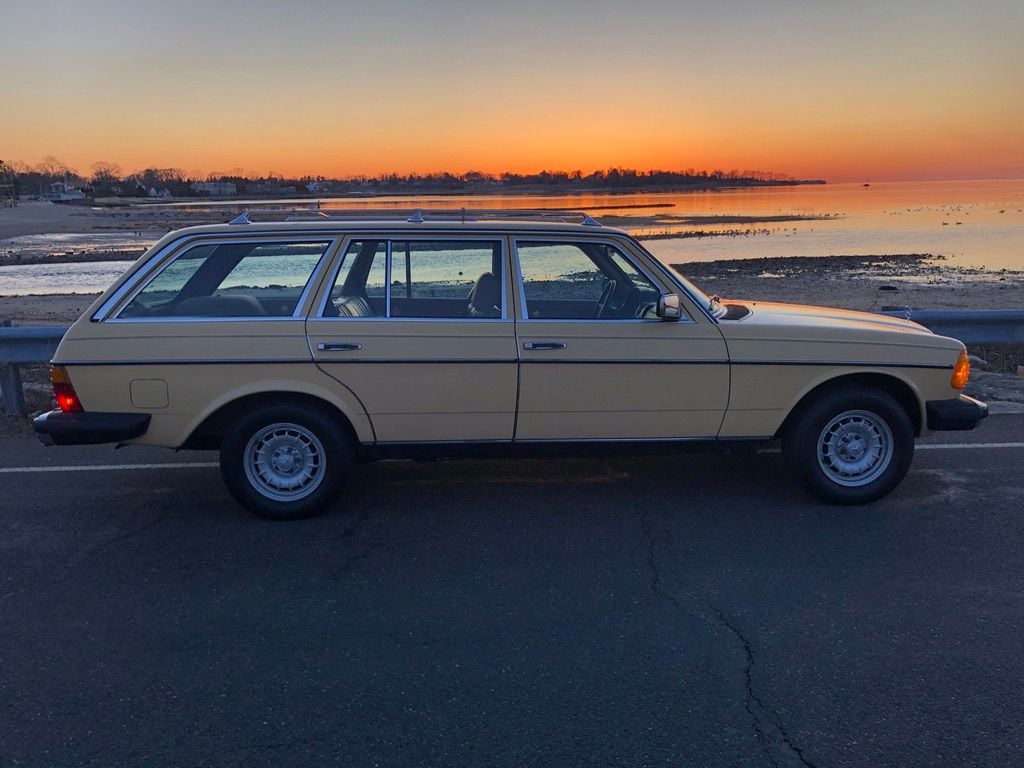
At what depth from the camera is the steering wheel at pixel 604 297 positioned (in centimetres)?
547

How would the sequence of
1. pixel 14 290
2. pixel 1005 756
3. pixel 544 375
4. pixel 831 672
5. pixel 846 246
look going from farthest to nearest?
1. pixel 846 246
2. pixel 14 290
3. pixel 544 375
4. pixel 831 672
5. pixel 1005 756

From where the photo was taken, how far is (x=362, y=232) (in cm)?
536

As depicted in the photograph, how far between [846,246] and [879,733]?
37.7m

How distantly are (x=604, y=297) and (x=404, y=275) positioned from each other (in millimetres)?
1256

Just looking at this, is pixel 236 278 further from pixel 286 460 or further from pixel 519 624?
pixel 519 624

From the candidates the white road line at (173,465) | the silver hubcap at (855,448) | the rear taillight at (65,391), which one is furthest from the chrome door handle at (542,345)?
the rear taillight at (65,391)

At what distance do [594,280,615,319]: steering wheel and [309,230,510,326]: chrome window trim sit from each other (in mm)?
585

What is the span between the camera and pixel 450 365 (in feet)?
17.0

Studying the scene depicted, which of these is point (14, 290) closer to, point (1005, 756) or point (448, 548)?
point (448, 548)

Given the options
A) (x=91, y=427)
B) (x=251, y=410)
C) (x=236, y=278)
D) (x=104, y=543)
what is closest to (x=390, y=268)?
(x=236, y=278)

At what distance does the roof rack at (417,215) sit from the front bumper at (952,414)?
2.35m

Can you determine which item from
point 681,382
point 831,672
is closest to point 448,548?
point 681,382

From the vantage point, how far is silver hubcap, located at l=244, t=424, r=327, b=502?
5238 mm

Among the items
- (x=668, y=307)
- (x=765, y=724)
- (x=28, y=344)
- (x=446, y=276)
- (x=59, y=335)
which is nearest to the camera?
(x=765, y=724)
